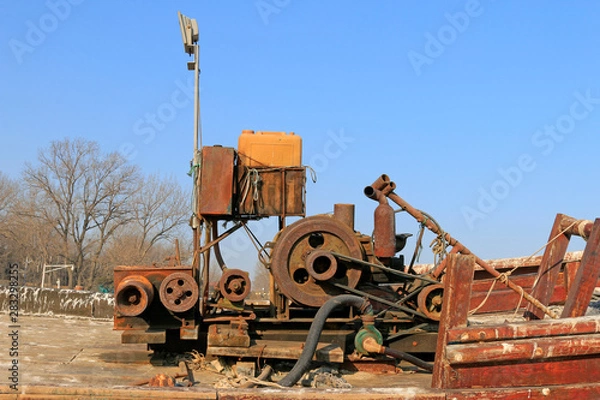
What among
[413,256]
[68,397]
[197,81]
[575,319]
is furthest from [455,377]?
[197,81]

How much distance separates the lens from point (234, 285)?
7113 mm

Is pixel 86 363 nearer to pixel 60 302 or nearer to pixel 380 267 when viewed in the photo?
pixel 380 267

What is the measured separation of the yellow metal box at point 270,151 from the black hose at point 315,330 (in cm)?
198

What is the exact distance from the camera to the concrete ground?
6.07 m

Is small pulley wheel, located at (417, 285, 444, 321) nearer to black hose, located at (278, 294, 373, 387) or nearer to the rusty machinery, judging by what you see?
the rusty machinery

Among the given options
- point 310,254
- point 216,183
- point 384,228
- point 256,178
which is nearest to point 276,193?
point 256,178

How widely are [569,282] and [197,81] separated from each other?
16.5 ft

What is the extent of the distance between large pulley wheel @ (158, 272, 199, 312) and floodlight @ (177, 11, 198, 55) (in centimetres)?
311

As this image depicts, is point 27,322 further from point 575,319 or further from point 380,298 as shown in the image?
point 575,319

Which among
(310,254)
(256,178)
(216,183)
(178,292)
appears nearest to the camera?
(310,254)

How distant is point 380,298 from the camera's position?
7.28 m

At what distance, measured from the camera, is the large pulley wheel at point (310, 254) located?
22.8 ft

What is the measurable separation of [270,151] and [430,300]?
2.59 m

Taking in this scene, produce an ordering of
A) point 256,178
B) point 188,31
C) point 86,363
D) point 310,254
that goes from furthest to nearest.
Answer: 1. point 188,31
2. point 256,178
3. point 86,363
4. point 310,254
